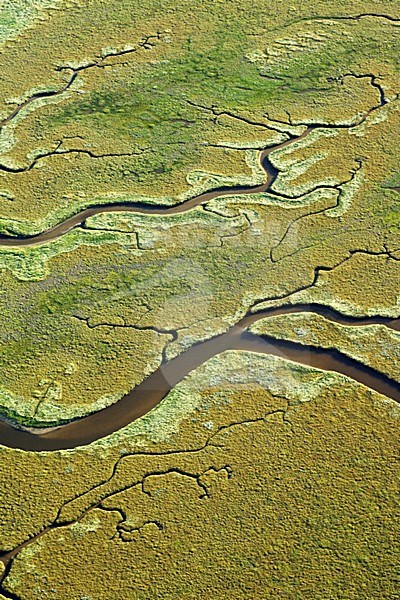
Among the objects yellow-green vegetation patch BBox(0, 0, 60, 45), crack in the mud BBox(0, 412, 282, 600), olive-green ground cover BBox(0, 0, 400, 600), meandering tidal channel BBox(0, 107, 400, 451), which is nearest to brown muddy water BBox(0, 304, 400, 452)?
meandering tidal channel BBox(0, 107, 400, 451)

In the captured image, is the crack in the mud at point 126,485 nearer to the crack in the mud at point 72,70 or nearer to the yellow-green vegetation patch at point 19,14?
the crack in the mud at point 72,70

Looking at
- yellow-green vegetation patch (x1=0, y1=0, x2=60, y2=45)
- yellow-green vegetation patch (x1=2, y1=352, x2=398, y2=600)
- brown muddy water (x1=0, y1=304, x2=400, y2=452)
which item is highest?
yellow-green vegetation patch (x1=0, y1=0, x2=60, y2=45)

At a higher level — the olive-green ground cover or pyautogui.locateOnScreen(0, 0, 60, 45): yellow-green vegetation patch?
pyautogui.locateOnScreen(0, 0, 60, 45): yellow-green vegetation patch

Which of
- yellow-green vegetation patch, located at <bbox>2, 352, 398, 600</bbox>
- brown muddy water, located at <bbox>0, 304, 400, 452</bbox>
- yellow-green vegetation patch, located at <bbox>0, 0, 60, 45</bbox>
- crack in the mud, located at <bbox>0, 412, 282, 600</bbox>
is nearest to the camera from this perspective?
yellow-green vegetation patch, located at <bbox>2, 352, 398, 600</bbox>

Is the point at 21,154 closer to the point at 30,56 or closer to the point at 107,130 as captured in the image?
the point at 107,130

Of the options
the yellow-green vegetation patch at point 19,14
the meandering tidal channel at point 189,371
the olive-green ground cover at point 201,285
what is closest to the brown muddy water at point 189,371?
the meandering tidal channel at point 189,371

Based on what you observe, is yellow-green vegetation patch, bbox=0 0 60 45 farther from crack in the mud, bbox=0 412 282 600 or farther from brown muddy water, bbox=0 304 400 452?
crack in the mud, bbox=0 412 282 600

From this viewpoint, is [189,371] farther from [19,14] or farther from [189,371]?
[19,14]

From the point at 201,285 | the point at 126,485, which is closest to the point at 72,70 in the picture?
the point at 201,285
